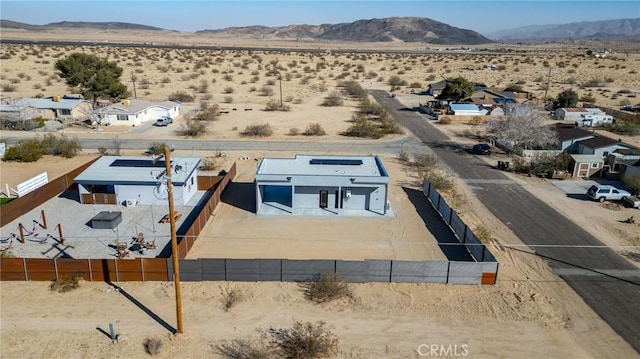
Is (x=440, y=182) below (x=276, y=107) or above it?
below

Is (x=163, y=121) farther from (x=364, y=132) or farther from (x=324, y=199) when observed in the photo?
(x=324, y=199)

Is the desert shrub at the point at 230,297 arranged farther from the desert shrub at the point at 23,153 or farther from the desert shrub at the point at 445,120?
the desert shrub at the point at 445,120

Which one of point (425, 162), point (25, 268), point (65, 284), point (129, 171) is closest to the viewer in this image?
point (65, 284)

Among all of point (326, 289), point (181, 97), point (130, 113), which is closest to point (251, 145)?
point (130, 113)

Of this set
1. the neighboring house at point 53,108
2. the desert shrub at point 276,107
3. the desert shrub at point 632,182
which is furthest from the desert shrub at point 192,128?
the desert shrub at point 632,182

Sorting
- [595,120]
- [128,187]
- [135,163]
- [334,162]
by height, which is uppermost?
[334,162]

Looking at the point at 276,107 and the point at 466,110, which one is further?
the point at 276,107

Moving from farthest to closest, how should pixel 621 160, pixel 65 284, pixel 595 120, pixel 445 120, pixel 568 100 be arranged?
pixel 568 100 < pixel 445 120 < pixel 595 120 < pixel 621 160 < pixel 65 284

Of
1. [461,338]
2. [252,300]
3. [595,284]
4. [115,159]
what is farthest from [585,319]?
[115,159]
